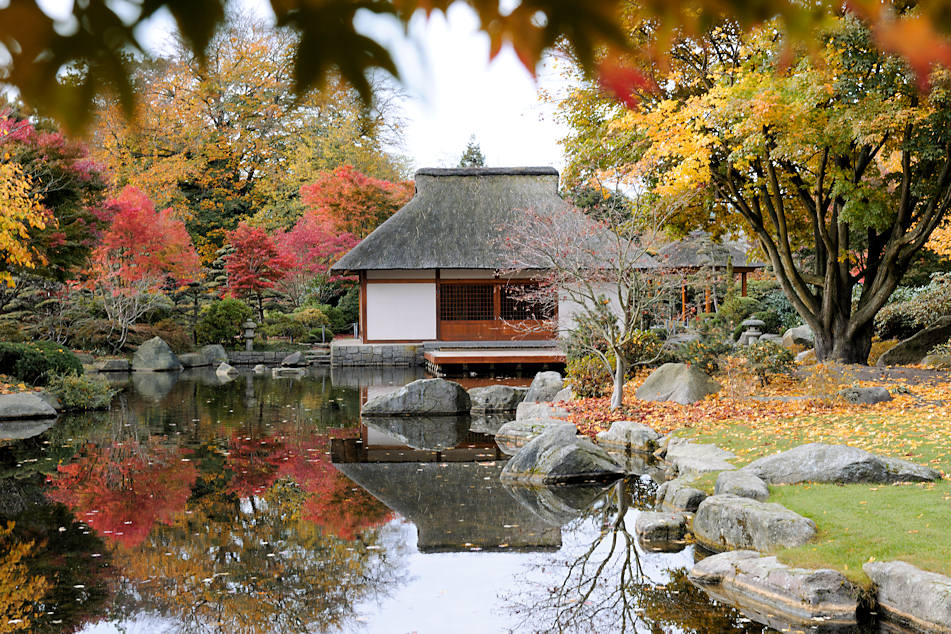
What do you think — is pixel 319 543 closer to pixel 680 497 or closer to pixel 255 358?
pixel 680 497

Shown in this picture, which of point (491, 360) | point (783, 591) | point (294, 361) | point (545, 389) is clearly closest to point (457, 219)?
point (491, 360)

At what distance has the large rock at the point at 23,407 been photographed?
10555mm

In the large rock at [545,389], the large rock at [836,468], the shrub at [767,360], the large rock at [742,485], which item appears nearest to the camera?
the large rock at [742,485]

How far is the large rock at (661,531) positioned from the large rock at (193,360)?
1707 cm

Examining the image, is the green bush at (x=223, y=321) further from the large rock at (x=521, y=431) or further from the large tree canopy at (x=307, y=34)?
the large tree canopy at (x=307, y=34)

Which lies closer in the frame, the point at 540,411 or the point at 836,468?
the point at 836,468

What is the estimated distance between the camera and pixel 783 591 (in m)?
4.01

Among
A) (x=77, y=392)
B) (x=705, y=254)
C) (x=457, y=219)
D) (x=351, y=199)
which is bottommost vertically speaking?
(x=77, y=392)

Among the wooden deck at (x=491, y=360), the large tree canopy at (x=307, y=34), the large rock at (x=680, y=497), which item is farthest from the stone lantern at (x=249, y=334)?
the large tree canopy at (x=307, y=34)

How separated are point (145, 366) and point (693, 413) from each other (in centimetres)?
1467

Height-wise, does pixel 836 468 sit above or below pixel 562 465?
above

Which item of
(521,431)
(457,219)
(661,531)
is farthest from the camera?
(457,219)

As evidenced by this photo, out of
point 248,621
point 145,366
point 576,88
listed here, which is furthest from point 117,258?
point 248,621

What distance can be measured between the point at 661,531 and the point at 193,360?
17.4 meters
